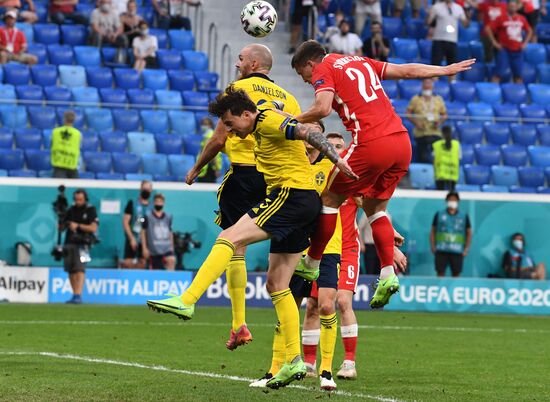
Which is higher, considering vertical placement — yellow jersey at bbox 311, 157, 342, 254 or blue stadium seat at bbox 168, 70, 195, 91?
blue stadium seat at bbox 168, 70, 195, 91

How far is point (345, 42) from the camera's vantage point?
25.6 m

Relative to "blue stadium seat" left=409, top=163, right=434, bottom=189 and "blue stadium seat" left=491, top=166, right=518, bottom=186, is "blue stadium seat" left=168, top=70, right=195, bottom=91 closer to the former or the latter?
"blue stadium seat" left=409, top=163, right=434, bottom=189

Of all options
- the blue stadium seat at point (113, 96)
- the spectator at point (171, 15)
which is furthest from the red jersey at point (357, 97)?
the spectator at point (171, 15)

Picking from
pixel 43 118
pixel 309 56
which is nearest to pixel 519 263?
pixel 43 118

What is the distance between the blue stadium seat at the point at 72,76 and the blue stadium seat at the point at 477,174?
769 centimetres

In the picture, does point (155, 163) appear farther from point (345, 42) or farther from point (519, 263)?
point (519, 263)

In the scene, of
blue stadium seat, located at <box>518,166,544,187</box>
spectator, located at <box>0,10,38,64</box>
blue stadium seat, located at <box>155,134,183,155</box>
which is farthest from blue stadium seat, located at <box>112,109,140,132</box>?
blue stadium seat, located at <box>518,166,544,187</box>

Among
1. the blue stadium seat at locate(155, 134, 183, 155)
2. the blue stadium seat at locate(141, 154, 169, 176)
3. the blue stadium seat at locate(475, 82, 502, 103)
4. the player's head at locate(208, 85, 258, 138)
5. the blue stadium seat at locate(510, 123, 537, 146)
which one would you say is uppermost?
the player's head at locate(208, 85, 258, 138)

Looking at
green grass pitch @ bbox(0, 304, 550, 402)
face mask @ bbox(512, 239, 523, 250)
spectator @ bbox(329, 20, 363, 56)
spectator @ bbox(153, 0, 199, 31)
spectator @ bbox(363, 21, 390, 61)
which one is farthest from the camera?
spectator @ bbox(153, 0, 199, 31)

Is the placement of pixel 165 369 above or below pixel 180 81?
below

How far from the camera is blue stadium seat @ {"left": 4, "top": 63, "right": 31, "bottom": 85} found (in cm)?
2359

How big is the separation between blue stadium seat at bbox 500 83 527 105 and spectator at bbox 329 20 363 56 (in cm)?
389

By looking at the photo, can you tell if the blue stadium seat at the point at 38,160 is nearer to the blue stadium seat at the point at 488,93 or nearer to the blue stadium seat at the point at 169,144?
the blue stadium seat at the point at 169,144

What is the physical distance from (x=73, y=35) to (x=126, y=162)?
3.70 metres
